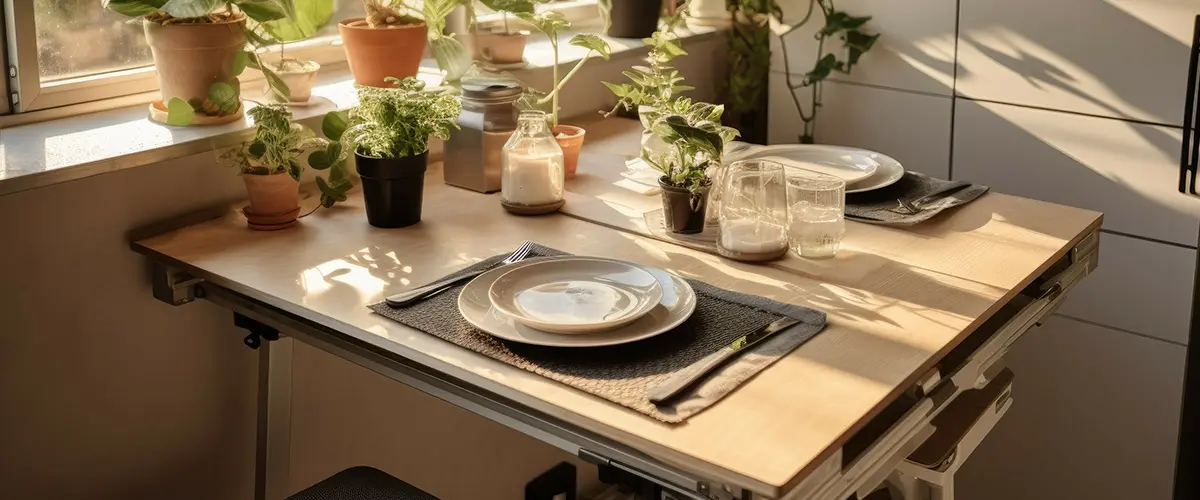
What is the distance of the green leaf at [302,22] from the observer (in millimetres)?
1924

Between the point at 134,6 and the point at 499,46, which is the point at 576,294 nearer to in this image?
the point at 134,6

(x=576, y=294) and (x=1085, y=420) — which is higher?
(x=576, y=294)

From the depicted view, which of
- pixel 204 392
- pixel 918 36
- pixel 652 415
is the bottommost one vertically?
pixel 204 392

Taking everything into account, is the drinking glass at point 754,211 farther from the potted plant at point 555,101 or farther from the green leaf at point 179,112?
the green leaf at point 179,112

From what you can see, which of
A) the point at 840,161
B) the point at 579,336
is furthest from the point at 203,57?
the point at 840,161

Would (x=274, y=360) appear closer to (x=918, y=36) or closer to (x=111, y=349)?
(x=111, y=349)

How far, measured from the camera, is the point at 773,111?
2910 mm

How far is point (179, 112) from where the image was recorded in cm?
→ 177

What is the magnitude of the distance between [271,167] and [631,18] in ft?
3.96

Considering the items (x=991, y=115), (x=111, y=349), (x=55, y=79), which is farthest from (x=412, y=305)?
(x=991, y=115)

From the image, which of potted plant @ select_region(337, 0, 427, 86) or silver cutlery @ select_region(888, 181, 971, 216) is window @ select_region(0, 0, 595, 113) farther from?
silver cutlery @ select_region(888, 181, 971, 216)

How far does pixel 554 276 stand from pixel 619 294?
11cm

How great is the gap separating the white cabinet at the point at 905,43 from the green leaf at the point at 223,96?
148 centimetres

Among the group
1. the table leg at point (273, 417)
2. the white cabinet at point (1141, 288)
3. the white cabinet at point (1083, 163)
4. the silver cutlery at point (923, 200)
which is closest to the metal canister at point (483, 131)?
the table leg at point (273, 417)
